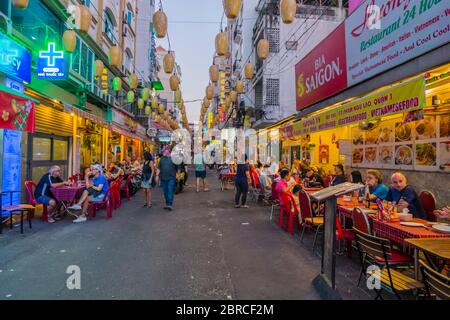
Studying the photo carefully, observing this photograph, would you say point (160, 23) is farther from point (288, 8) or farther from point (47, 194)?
point (47, 194)

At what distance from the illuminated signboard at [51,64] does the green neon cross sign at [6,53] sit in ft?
6.10

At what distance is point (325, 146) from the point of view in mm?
13852

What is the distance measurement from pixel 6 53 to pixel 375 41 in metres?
9.90

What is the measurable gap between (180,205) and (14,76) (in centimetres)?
647

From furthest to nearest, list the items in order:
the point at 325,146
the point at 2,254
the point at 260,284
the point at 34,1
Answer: the point at 325,146 < the point at 34,1 < the point at 2,254 < the point at 260,284

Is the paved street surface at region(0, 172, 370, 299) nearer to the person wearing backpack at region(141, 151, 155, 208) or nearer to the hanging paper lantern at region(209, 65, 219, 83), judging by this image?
the person wearing backpack at region(141, 151, 155, 208)

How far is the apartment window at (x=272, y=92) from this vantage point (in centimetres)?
2192

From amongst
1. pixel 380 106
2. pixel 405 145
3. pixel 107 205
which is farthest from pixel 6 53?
pixel 405 145

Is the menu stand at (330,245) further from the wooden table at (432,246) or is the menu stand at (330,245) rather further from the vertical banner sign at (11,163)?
→ the vertical banner sign at (11,163)

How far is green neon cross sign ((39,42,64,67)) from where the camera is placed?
386 inches

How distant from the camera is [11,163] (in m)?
8.34

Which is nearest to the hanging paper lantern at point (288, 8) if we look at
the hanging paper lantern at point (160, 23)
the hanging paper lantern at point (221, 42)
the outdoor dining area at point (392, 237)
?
the hanging paper lantern at point (221, 42)
